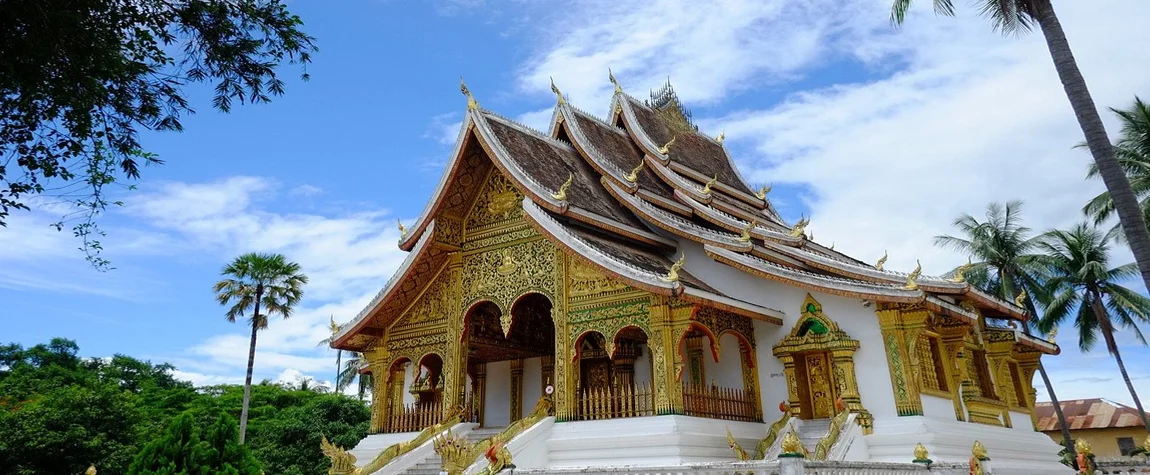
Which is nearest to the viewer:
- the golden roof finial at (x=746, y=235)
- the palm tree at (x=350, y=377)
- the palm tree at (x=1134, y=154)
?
the golden roof finial at (x=746, y=235)

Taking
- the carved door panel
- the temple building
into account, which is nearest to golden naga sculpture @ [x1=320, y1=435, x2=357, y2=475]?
the temple building

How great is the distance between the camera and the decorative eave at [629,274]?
936 cm

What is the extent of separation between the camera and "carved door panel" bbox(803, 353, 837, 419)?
34.5ft

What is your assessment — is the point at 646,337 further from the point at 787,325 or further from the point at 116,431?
the point at 116,431

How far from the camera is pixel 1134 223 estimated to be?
7.76 meters

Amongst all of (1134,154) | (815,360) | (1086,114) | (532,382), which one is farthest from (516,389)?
(1134,154)

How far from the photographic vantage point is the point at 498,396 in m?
13.3

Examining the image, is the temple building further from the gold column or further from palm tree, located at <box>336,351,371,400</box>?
palm tree, located at <box>336,351,371,400</box>

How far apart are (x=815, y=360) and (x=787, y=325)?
603 mm

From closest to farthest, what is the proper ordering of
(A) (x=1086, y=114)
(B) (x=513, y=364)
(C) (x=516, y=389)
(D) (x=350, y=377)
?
(A) (x=1086, y=114) < (C) (x=516, y=389) < (B) (x=513, y=364) < (D) (x=350, y=377)

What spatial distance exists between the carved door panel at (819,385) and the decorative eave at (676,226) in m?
1.79

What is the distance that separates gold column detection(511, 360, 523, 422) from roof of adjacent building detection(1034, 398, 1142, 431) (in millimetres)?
23989

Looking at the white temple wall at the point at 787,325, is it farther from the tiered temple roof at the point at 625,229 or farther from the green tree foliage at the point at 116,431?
the green tree foliage at the point at 116,431

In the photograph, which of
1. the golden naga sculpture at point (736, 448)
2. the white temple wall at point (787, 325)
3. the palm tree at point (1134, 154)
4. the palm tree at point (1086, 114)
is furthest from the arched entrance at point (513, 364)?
the palm tree at point (1134, 154)
